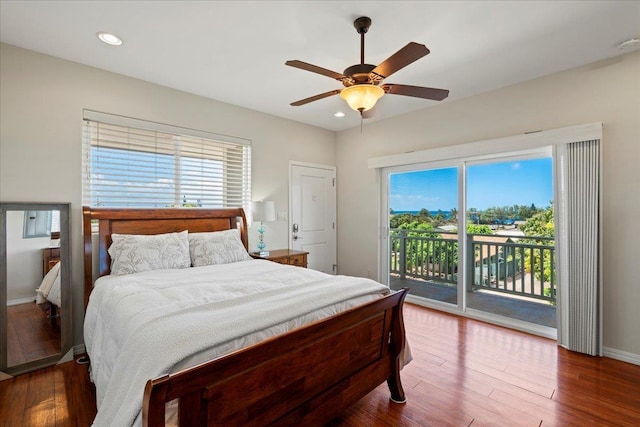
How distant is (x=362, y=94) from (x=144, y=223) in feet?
8.22

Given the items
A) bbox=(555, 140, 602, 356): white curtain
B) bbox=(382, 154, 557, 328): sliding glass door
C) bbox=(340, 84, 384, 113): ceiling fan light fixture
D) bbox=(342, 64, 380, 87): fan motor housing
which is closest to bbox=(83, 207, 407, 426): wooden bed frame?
bbox=(340, 84, 384, 113): ceiling fan light fixture

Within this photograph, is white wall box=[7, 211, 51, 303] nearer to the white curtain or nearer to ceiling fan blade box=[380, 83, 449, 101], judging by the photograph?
ceiling fan blade box=[380, 83, 449, 101]

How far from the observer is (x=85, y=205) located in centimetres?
288

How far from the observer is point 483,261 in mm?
3869

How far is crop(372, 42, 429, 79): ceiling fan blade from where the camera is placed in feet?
5.46

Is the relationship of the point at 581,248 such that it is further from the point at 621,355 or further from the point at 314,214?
the point at 314,214

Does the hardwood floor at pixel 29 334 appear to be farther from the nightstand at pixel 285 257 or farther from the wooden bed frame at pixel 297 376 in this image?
the wooden bed frame at pixel 297 376

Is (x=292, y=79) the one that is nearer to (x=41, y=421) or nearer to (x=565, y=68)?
(x=565, y=68)

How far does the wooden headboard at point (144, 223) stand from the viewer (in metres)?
2.72

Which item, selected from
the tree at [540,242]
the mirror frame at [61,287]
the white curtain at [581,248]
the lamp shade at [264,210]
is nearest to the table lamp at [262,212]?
the lamp shade at [264,210]

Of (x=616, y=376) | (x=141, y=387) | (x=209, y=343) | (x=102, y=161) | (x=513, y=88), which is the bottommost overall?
(x=616, y=376)

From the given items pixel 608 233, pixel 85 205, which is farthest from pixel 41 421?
pixel 608 233

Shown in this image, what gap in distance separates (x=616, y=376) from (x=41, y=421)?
417 cm

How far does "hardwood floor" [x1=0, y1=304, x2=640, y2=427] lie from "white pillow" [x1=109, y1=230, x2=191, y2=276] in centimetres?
93
